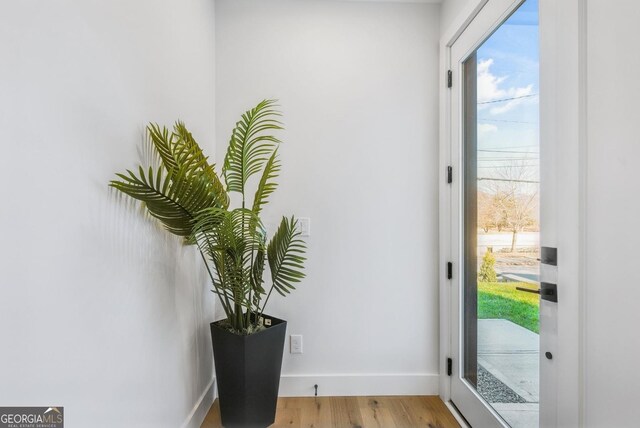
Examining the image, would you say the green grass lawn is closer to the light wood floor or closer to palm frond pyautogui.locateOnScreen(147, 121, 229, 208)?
the light wood floor

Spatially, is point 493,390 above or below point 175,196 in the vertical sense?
below

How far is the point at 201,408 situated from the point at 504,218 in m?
1.86

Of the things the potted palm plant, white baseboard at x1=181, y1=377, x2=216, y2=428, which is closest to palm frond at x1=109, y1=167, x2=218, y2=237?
the potted palm plant

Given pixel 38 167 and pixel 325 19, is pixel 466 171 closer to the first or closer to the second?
pixel 325 19

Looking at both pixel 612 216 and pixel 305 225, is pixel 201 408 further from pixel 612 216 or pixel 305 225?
pixel 612 216

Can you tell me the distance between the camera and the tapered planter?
5.40 feet

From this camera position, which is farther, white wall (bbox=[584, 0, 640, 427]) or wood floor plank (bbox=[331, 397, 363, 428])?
wood floor plank (bbox=[331, 397, 363, 428])

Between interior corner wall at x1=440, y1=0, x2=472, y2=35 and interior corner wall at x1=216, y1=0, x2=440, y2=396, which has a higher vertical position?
interior corner wall at x1=440, y1=0, x2=472, y2=35

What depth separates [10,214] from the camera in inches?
29.0

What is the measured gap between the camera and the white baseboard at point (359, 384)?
2188 mm

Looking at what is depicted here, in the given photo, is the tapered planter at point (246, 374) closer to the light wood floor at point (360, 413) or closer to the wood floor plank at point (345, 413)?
the light wood floor at point (360, 413)

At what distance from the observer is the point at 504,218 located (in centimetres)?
156

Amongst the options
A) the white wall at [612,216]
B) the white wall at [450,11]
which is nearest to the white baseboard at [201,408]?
the white wall at [612,216]

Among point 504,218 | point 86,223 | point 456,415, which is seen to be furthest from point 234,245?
point 456,415
